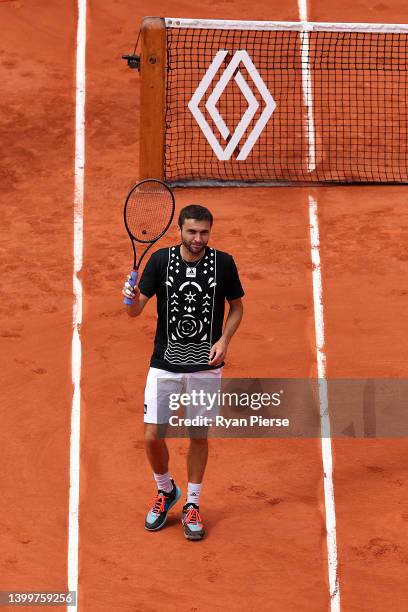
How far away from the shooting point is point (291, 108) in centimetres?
1930

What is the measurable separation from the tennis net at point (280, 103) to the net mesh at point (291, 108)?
0.04 feet

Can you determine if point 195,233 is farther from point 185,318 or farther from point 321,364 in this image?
point 321,364

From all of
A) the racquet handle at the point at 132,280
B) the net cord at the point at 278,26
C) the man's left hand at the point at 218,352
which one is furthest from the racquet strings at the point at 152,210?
the net cord at the point at 278,26

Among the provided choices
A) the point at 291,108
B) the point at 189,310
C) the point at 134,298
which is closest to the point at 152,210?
the point at 189,310

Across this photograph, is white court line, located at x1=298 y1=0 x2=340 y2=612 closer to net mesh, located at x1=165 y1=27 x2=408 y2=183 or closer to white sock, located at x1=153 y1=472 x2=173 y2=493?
net mesh, located at x1=165 y1=27 x2=408 y2=183

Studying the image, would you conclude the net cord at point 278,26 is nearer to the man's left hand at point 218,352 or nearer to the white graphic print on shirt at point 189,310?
the white graphic print on shirt at point 189,310

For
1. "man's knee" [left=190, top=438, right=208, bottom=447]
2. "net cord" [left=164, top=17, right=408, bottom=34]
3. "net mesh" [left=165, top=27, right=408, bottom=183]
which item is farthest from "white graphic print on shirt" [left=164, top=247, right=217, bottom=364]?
"net cord" [left=164, top=17, right=408, bottom=34]

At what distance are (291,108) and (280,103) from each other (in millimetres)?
177

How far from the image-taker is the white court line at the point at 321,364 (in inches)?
527

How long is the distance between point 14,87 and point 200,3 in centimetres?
315

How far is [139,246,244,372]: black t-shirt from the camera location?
13.0 metres

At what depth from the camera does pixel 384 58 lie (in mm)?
18641

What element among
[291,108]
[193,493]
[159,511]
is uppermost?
[291,108]

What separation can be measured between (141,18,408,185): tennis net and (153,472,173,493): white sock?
17.8ft
